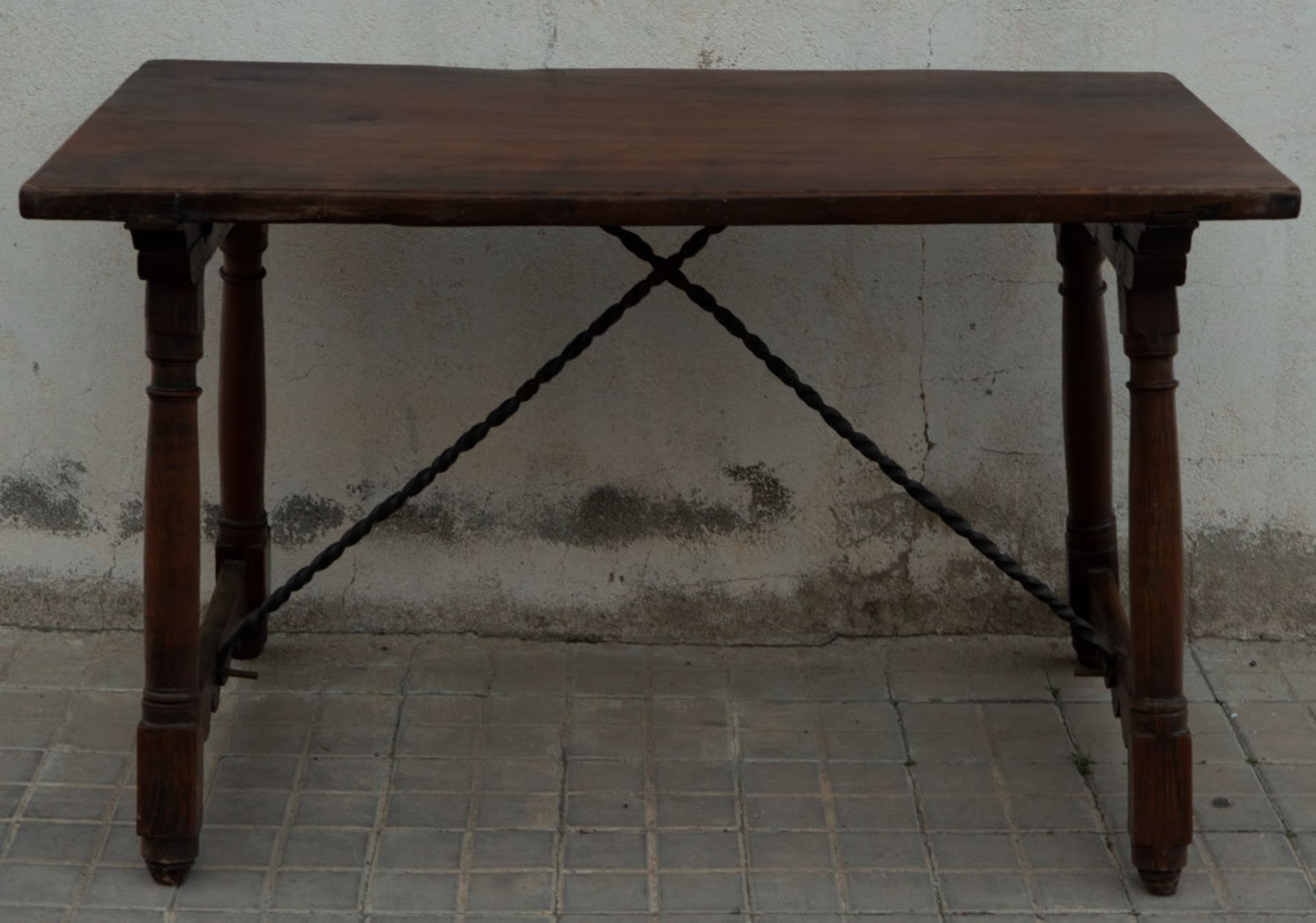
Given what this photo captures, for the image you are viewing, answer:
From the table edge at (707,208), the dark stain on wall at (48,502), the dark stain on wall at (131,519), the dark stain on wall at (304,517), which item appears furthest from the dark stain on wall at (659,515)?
the table edge at (707,208)

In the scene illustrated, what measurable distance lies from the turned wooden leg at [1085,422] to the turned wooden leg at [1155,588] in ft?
1.63

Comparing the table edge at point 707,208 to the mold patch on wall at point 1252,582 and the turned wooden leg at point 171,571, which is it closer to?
the turned wooden leg at point 171,571

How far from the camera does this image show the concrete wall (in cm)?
351

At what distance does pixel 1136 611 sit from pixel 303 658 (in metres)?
1.76

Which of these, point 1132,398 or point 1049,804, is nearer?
point 1132,398

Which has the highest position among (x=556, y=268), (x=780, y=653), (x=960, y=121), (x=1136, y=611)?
(x=960, y=121)

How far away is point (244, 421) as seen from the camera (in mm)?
3463

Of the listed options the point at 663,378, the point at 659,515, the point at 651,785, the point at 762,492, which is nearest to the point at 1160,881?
the point at 651,785

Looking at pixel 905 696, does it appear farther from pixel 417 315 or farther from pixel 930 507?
pixel 417 315

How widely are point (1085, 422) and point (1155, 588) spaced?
2.15 ft

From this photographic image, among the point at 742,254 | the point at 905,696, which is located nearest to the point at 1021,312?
the point at 742,254

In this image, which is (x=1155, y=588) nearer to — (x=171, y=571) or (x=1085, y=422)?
(x=1085, y=422)

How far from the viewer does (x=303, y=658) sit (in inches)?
146

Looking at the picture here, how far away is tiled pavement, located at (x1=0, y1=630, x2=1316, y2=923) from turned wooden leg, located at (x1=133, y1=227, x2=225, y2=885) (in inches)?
5.4
